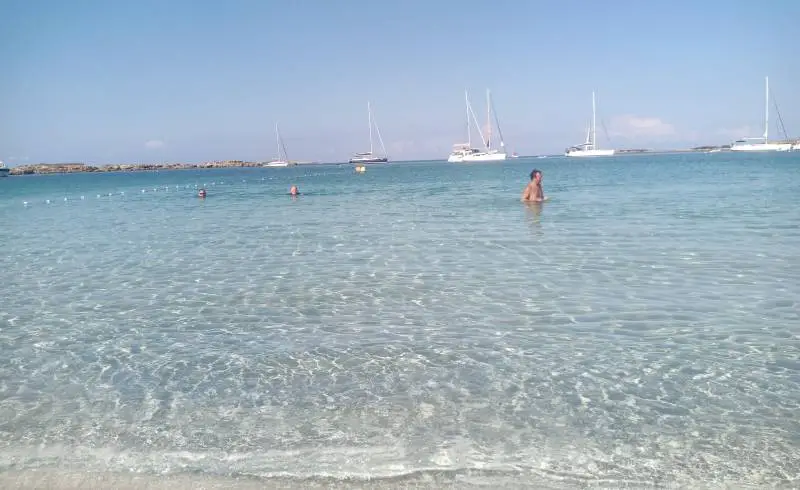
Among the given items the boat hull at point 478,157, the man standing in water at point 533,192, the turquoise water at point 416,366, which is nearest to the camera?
the turquoise water at point 416,366

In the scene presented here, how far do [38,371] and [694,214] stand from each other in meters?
22.4

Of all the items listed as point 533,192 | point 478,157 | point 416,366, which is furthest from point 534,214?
point 478,157

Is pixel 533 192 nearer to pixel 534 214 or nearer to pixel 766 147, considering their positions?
pixel 534 214

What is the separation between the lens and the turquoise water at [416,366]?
5.40 metres

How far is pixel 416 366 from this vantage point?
25.3 feet

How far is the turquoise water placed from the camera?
5.40 meters

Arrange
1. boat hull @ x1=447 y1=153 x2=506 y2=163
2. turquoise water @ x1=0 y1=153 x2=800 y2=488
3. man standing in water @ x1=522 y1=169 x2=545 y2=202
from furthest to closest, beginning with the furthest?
boat hull @ x1=447 y1=153 x2=506 y2=163 → man standing in water @ x1=522 y1=169 x2=545 y2=202 → turquoise water @ x1=0 y1=153 x2=800 y2=488

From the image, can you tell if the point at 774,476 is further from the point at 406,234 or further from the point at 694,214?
the point at 694,214

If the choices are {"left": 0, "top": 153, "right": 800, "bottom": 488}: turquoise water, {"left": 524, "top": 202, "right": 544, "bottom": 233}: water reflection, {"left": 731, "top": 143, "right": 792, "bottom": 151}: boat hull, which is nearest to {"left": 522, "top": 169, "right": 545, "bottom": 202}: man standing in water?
{"left": 524, "top": 202, "right": 544, "bottom": 233}: water reflection

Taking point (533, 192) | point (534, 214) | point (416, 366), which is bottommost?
point (416, 366)

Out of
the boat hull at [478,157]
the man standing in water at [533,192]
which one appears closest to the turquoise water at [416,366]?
the man standing in water at [533,192]

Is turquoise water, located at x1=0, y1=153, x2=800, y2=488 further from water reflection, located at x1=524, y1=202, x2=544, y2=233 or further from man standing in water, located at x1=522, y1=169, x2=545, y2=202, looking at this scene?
man standing in water, located at x1=522, y1=169, x2=545, y2=202

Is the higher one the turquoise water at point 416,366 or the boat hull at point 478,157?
the boat hull at point 478,157

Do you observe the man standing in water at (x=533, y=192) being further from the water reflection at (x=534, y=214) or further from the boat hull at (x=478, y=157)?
the boat hull at (x=478, y=157)
